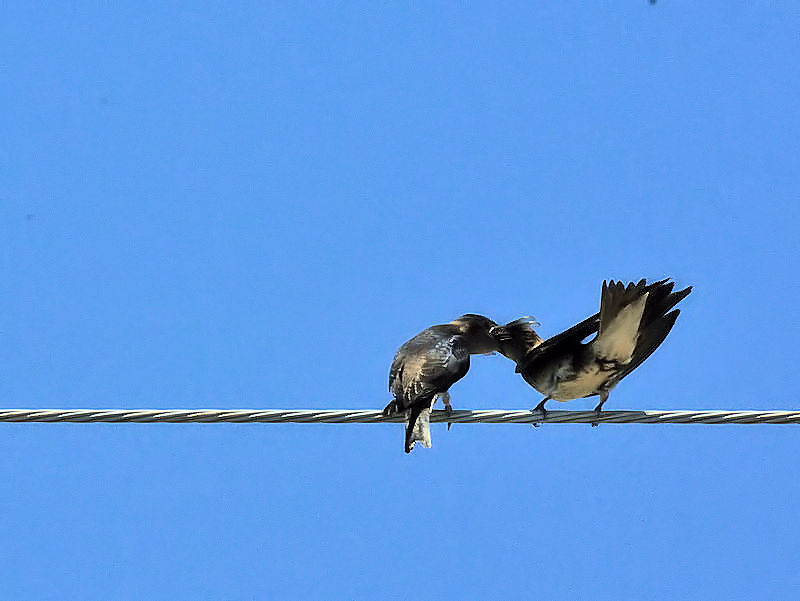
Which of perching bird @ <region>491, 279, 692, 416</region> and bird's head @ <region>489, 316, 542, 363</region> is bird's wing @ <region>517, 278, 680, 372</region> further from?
bird's head @ <region>489, 316, 542, 363</region>

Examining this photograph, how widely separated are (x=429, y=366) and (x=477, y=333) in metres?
1.10

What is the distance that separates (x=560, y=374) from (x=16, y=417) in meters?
3.26

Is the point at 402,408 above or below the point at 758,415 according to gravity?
above

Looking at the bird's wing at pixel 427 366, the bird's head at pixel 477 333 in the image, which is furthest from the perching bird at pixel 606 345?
the bird's head at pixel 477 333

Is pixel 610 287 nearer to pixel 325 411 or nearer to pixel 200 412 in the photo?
pixel 325 411

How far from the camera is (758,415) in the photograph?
5.74 m

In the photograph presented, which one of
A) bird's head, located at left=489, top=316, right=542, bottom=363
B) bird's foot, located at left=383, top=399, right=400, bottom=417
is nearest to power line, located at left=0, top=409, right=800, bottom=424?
bird's foot, located at left=383, top=399, right=400, bottom=417

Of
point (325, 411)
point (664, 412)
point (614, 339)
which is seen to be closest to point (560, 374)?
point (614, 339)

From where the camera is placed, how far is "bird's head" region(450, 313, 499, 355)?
→ 8633 millimetres

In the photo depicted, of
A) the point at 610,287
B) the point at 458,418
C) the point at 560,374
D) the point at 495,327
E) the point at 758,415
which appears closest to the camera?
the point at 758,415

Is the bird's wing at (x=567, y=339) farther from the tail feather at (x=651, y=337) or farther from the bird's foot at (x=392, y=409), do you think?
the bird's foot at (x=392, y=409)

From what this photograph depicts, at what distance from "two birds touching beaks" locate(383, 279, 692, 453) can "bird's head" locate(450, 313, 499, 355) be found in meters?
0.31

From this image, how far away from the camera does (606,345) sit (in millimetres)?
7273

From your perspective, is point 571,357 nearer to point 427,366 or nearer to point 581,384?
point 581,384
